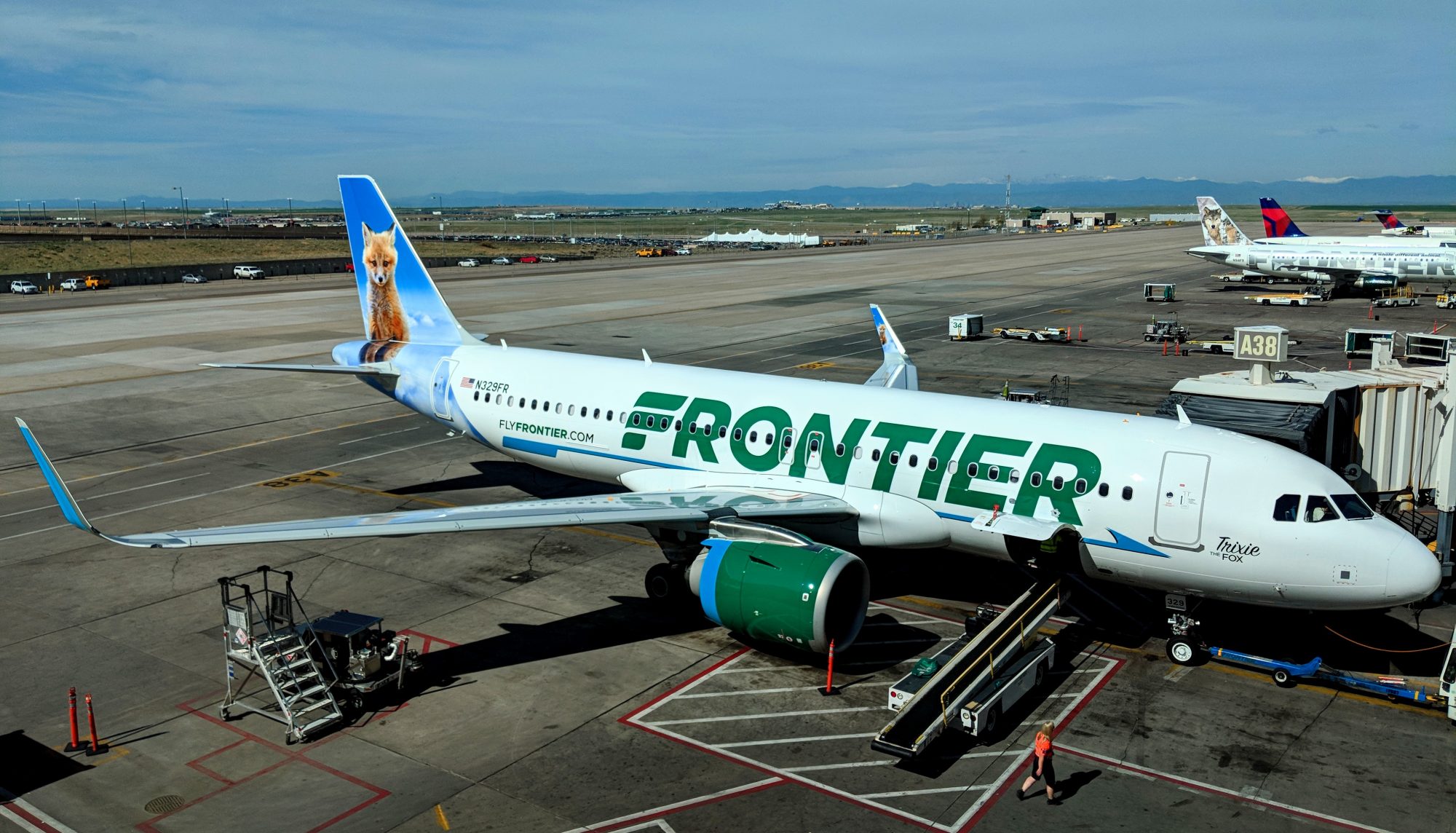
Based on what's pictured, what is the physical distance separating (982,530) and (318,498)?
22.5m

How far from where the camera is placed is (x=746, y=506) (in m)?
23.7

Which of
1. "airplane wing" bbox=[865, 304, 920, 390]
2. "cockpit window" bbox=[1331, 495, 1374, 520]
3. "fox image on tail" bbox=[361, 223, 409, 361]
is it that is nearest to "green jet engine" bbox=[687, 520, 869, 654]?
"cockpit window" bbox=[1331, 495, 1374, 520]

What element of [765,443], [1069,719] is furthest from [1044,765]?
[765,443]

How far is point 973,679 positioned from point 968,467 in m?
5.55

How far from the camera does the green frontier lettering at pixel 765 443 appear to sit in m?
26.0

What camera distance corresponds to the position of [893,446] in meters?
24.2

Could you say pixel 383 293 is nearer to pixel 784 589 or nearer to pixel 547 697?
pixel 547 697

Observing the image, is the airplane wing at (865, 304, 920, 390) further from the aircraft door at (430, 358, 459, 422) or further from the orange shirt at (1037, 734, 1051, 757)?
the orange shirt at (1037, 734, 1051, 757)

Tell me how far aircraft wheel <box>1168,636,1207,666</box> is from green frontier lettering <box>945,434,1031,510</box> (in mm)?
4464

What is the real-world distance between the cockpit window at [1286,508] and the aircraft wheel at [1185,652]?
3314 mm

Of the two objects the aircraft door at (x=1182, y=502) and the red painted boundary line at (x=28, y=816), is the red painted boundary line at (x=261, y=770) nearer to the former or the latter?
the red painted boundary line at (x=28, y=816)

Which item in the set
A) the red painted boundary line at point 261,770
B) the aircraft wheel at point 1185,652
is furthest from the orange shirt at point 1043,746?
the red painted boundary line at point 261,770

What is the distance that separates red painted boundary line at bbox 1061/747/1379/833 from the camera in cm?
1552

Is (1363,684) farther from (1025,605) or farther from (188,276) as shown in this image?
(188,276)
